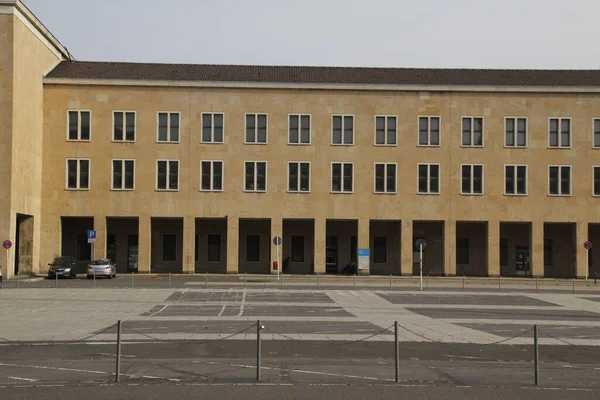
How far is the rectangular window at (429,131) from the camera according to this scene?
6266cm

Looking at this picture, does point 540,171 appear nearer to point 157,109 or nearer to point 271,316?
point 157,109

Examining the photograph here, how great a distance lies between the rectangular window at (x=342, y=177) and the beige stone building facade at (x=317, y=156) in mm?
Result: 79

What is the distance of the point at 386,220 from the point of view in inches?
2472

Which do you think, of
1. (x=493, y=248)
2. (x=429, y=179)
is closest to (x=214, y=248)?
(x=429, y=179)

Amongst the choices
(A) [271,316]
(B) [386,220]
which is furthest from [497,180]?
(A) [271,316]

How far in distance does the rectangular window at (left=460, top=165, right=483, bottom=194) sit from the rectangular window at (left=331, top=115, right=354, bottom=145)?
9216mm

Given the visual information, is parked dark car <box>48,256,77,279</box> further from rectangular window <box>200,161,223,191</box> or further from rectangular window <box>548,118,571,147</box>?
rectangular window <box>548,118,571,147</box>

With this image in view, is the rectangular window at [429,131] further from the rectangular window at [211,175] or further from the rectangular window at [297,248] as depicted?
the rectangular window at [211,175]

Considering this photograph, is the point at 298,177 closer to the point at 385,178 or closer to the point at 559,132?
the point at 385,178

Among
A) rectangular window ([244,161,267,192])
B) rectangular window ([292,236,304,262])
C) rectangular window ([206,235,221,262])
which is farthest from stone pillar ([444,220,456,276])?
rectangular window ([206,235,221,262])

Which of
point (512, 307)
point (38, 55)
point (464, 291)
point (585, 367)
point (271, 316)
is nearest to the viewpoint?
point (585, 367)

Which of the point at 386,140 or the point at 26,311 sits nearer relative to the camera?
the point at 26,311

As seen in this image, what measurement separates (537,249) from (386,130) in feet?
49.3

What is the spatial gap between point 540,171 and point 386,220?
12.7m
